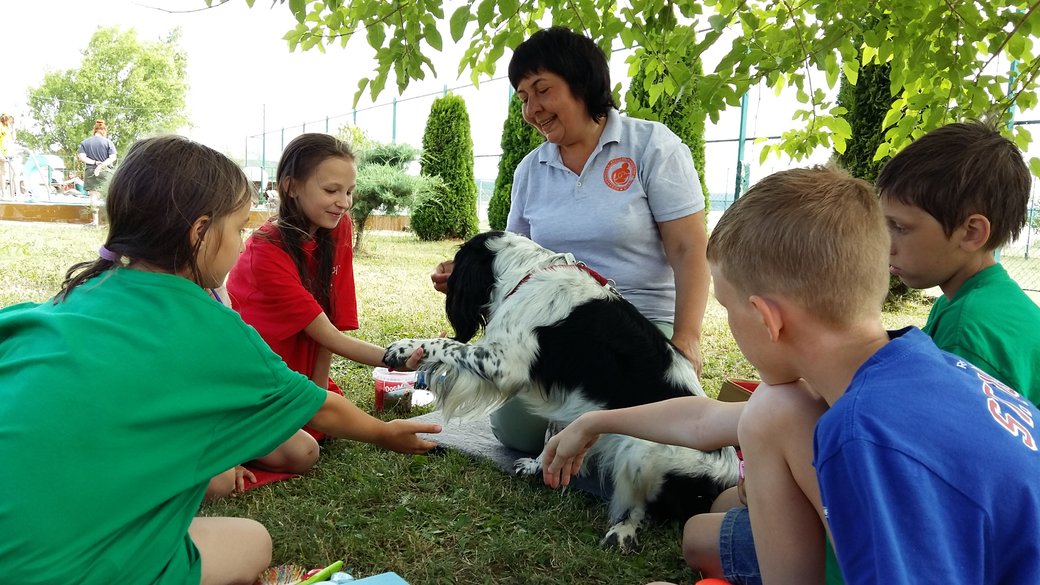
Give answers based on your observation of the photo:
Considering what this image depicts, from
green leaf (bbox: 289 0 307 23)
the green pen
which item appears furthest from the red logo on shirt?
the green pen

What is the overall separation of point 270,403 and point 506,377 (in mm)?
1308

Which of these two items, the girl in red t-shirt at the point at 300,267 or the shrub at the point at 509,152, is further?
the shrub at the point at 509,152

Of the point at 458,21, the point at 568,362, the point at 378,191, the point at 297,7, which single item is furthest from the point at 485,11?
the point at 378,191

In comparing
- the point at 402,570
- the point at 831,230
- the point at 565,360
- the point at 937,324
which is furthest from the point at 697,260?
the point at 831,230

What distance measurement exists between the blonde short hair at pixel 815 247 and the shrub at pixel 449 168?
1414 cm

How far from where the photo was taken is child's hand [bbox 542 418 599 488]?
192cm

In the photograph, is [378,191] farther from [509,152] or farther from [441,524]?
[441,524]

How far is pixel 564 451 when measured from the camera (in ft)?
6.32

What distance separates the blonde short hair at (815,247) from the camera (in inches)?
47.6

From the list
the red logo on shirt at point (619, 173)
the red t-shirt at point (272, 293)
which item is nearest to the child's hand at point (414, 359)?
the red t-shirt at point (272, 293)

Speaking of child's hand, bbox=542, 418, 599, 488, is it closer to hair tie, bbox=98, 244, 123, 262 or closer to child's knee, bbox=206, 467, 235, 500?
hair tie, bbox=98, 244, 123, 262

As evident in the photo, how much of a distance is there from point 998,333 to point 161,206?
1.88 metres

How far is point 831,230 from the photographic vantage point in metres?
1.22

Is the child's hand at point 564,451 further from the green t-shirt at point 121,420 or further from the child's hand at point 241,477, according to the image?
the child's hand at point 241,477
